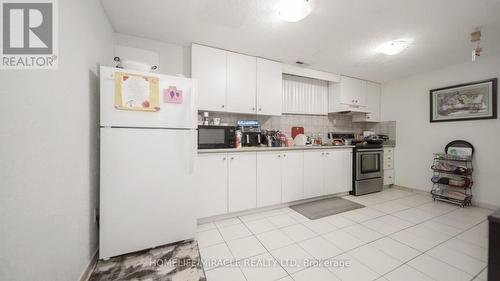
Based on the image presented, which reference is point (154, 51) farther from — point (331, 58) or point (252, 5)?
point (331, 58)

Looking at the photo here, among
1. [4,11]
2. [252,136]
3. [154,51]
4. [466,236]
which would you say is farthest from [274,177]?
[4,11]

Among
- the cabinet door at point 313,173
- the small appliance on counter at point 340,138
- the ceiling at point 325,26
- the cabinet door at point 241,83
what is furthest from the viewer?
the small appliance on counter at point 340,138

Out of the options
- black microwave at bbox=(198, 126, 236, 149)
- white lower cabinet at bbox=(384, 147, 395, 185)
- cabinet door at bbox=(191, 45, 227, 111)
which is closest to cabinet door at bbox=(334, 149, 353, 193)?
white lower cabinet at bbox=(384, 147, 395, 185)

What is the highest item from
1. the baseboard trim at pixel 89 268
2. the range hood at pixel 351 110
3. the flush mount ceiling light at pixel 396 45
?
the flush mount ceiling light at pixel 396 45

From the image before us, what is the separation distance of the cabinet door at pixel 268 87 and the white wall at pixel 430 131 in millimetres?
2753

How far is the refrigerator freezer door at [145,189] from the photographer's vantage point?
4.62ft

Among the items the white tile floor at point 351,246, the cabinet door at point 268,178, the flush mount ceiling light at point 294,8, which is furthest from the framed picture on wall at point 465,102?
the flush mount ceiling light at point 294,8

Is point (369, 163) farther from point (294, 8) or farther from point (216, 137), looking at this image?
point (294, 8)

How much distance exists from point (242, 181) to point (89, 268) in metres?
1.52

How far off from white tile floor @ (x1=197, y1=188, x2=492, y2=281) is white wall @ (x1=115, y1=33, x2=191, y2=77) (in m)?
2.01

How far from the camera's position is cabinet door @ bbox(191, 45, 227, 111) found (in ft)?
7.48

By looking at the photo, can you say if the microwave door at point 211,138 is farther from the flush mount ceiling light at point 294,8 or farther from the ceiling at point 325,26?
the flush mount ceiling light at point 294,8

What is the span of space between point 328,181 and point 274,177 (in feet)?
3.57

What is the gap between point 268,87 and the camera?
2746mm
